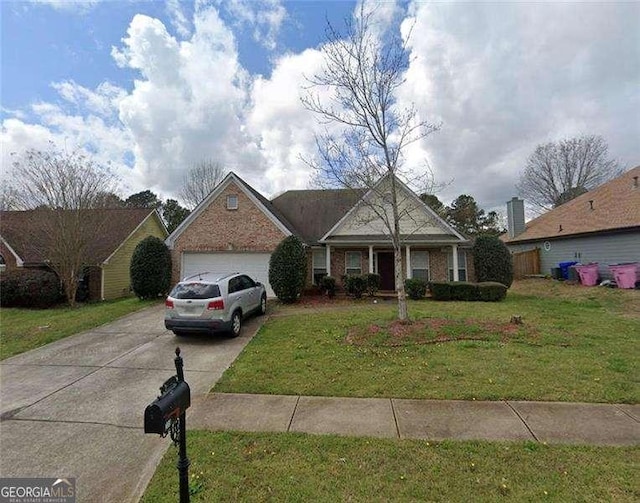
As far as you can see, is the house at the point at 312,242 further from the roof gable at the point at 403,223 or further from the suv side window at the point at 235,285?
the suv side window at the point at 235,285

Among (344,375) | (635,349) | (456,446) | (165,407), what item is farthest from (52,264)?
(635,349)

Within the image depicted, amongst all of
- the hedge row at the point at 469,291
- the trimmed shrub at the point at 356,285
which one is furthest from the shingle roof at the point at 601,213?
the trimmed shrub at the point at 356,285

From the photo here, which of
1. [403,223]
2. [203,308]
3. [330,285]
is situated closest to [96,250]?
[330,285]

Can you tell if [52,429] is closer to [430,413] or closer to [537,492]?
[430,413]

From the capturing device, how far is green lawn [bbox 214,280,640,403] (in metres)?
5.25

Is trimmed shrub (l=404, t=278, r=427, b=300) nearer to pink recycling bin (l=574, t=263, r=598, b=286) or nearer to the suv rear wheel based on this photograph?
the suv rear wheel

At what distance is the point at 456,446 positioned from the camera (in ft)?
12.1

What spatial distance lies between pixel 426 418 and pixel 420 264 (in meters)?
13.4

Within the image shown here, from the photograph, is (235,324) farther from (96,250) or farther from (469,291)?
(96,250)

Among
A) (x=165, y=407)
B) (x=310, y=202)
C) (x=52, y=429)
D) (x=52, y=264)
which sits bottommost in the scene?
(x=52, y=429)

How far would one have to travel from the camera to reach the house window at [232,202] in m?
16.0

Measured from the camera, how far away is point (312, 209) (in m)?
20.4

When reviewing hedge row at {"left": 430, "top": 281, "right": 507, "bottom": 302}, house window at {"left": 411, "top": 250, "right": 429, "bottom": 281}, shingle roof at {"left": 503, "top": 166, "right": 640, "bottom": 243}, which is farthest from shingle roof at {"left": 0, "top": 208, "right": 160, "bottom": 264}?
shingle roof at {"left": 503, "top": 166, "right": 640, "bottom": 243}

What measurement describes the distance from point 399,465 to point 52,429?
449 cm
